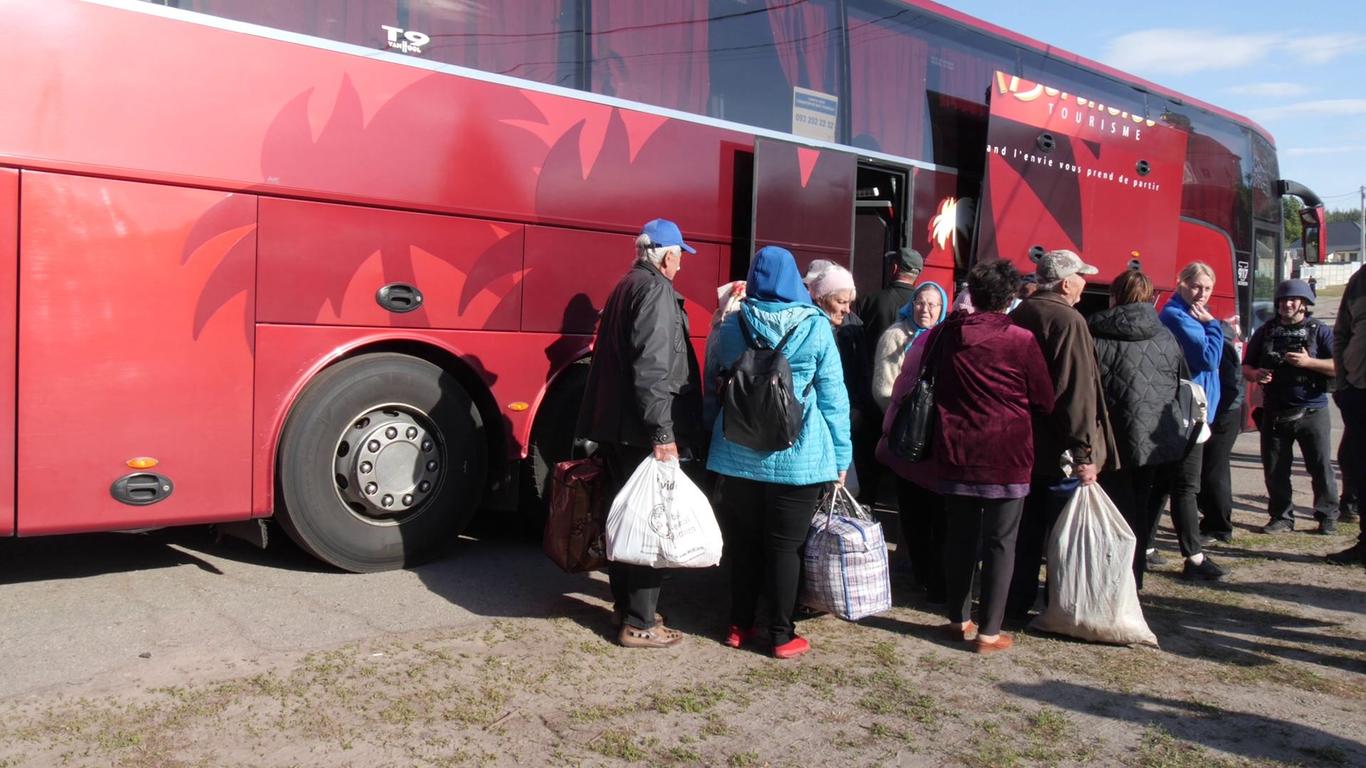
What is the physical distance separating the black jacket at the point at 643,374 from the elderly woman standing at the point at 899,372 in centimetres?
148

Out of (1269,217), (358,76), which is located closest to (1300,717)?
(358,76)

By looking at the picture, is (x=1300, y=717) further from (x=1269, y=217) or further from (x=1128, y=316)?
(x=1269, y=217)

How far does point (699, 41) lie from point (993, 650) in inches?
156

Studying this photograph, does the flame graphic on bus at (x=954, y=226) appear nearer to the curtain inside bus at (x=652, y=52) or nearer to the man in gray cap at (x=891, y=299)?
the man in gray cap at (x=891, y=299)

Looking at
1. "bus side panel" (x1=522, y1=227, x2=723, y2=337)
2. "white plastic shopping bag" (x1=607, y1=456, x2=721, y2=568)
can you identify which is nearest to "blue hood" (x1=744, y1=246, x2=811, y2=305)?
"white plastic shopping bag" (x1=607, y1=456, x2=721, y2=568)

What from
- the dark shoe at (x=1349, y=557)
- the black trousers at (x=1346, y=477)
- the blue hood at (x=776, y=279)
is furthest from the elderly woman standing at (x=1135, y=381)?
the dark shoe at (x=1349, y=557)

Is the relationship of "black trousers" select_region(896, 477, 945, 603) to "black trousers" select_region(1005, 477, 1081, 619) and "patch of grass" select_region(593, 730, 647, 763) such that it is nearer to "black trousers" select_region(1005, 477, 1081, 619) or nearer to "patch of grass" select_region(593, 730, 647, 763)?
"black trousers" select_region(1005, 477, 1081, 619)

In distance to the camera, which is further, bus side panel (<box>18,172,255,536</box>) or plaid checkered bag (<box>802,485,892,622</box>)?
plaid checkered bag (<box>802,485,892,622</box>)

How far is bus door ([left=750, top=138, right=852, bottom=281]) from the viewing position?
6.84 meters

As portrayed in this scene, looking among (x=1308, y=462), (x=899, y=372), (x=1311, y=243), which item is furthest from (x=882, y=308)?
(x=1311, y=243)

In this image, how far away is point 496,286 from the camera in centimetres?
584

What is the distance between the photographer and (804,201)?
7086 mm

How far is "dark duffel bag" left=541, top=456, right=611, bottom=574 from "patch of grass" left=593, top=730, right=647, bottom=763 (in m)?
1.23

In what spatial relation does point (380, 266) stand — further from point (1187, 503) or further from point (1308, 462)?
point (1308, 462)
